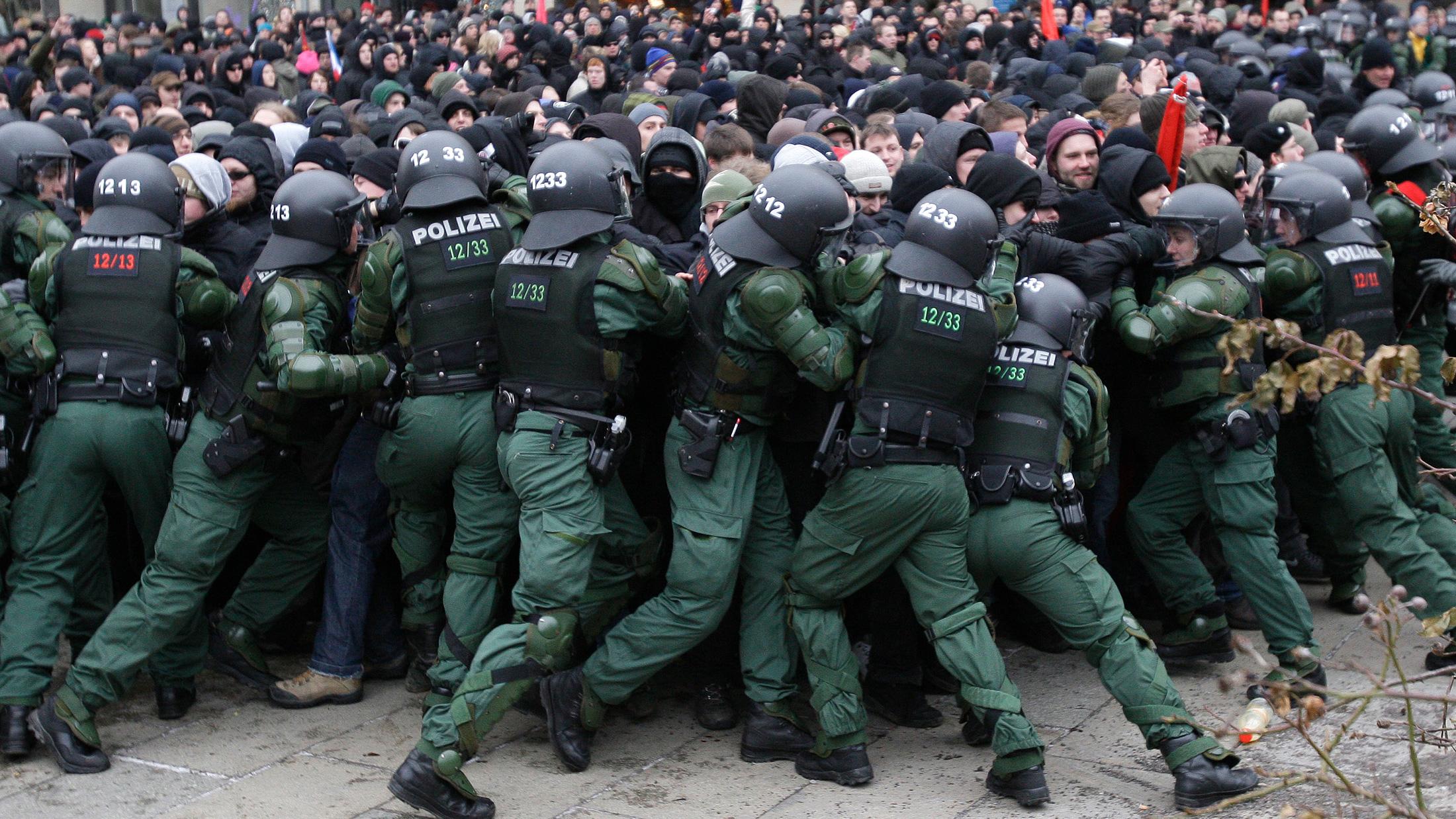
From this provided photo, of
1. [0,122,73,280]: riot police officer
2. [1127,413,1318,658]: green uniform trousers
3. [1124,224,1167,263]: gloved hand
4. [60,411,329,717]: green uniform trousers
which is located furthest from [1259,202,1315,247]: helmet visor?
[0,122,73,280]: riot police officer

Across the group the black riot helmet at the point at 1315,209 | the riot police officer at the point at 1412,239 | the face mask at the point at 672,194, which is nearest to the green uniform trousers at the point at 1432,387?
the riot police officer at the point at 1412,239

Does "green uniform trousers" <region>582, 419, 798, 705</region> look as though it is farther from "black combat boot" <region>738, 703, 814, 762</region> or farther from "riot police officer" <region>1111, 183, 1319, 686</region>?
"riot police officer" <region>1111, 183, 1319, 686</region>

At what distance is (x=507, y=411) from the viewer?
16.4ft

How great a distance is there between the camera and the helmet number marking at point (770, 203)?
4.74m

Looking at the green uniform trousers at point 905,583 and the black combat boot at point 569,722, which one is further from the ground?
the green uniform trousers at point 905,583

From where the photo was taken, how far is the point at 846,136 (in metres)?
7.65

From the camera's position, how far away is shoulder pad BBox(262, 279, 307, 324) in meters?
5.13

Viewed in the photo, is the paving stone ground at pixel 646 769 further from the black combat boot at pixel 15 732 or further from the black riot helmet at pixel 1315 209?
the black riot helmet at pixel 1315 209

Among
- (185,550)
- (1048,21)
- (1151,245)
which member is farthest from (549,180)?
(1048,21)

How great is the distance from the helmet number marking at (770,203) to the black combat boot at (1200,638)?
8.25 ft

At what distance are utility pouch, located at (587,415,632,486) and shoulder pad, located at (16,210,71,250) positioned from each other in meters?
2.50

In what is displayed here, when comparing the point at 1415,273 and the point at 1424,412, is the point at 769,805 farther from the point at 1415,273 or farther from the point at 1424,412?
the point at 1415,273

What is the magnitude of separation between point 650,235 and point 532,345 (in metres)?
1.10

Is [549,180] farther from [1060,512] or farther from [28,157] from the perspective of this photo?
[28,157]
